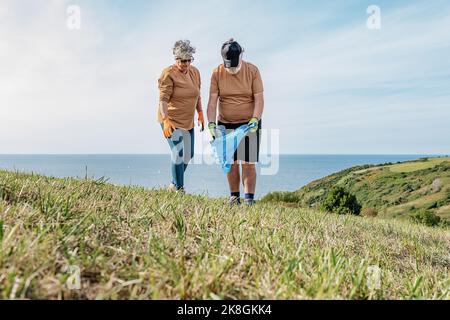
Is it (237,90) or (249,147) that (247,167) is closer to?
(249,147)

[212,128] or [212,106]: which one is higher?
[212,106]

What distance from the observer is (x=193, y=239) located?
9.20ft

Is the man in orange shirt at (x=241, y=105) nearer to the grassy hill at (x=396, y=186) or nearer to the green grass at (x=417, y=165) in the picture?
the grassy hill at (x=396, y=186)

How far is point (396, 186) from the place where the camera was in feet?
288

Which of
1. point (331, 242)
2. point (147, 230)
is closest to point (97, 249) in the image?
point (147, 230)

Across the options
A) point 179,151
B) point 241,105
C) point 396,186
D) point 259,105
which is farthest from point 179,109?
point 396,186

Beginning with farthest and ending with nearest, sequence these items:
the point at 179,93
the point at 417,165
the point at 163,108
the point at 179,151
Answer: the point at 417,165, the point at 179,151, the point at 179,93, the point at 163,108

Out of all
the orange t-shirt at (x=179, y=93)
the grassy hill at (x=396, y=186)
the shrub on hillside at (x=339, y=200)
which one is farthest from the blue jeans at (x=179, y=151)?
the grassy hill at (x=396, y=186)

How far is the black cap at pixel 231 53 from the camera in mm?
6035

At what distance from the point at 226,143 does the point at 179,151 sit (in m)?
1.15

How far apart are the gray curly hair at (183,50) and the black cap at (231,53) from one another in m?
0.73

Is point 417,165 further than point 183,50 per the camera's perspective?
Yes

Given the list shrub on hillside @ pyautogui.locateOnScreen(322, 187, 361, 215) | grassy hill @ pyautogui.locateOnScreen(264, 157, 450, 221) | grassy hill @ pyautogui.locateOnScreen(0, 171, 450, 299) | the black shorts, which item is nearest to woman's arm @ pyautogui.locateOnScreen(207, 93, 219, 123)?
the black shorts
